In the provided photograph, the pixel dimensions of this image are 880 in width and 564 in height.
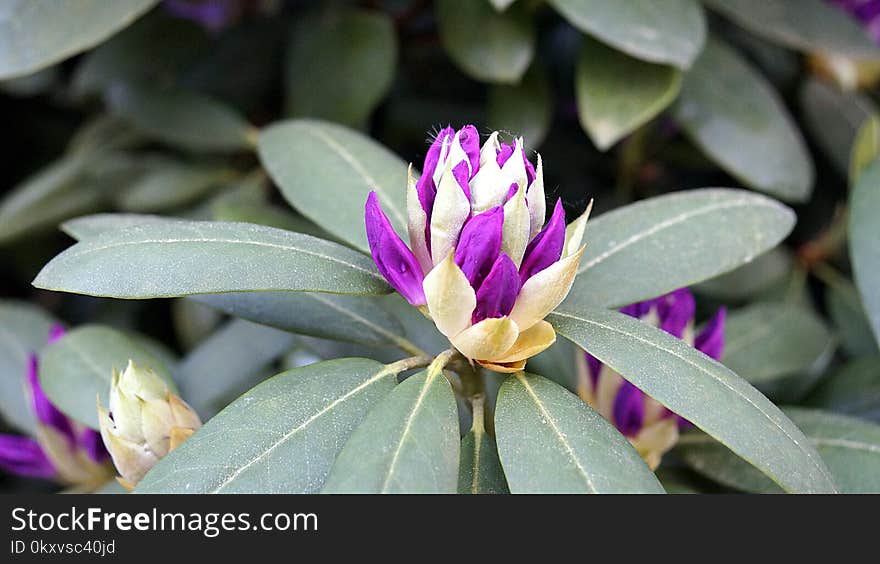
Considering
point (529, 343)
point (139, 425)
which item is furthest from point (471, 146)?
point (139, 425)

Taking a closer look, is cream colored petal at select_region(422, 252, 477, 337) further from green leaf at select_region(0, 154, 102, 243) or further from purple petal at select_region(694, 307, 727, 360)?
green leaf at select_region(0, 154, 102, 243)

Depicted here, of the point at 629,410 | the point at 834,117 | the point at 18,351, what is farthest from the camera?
the point at 834,117

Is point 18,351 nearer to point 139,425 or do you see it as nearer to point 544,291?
point 139,425

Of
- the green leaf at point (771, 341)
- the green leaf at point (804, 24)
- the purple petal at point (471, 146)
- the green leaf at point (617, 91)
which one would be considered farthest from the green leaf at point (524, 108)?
the purple petal at point (471, 146)

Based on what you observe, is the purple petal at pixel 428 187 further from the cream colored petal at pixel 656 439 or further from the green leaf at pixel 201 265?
the cream colored petal at pixel 656 439

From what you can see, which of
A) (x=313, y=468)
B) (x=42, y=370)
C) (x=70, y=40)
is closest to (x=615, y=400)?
(x=313, y=468)

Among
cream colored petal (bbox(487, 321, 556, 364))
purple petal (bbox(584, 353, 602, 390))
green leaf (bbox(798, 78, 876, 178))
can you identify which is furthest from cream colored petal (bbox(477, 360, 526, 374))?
green leaf (bbox(798, 78, 876, 178))
